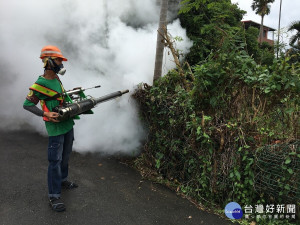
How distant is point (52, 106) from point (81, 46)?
3675 millimetres

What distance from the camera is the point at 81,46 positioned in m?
6.34

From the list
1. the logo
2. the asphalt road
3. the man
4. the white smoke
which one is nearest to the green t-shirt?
the man

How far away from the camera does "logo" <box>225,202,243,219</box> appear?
10.7ft

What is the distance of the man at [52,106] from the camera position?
2984 mm

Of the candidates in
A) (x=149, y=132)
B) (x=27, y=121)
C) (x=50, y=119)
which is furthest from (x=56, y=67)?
(x=27, y=121)

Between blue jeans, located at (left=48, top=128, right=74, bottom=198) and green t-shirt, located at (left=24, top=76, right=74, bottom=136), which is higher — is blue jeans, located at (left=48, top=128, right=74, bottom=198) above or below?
below

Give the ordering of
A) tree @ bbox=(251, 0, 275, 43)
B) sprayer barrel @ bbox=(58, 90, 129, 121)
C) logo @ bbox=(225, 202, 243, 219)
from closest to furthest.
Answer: sprayer barrel @ bbox=(58, 90, 129, 121), logo @ bbox=(225, 202, 243, 219), tree @ bbox=(251, 0, 275, 43)

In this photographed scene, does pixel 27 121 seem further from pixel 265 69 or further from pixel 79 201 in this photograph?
pixel 265 69

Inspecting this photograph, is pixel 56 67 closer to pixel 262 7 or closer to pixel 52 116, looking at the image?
pixel 52 116

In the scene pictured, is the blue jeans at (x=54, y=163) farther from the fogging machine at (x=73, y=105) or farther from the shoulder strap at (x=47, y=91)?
the shoulder strap at (x=47, y=91)

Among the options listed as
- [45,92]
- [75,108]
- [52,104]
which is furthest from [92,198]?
[45,92]

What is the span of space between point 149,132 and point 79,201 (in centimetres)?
179

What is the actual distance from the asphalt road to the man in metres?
0.27

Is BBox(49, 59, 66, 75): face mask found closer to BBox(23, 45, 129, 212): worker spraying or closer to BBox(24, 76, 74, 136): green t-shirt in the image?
BBox(23, 45, 129, 212): worker spraying
